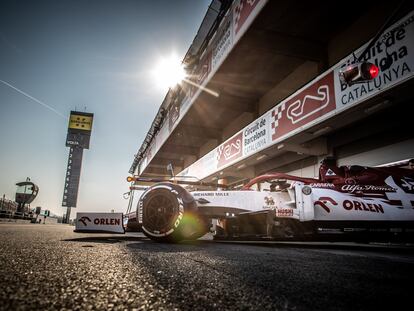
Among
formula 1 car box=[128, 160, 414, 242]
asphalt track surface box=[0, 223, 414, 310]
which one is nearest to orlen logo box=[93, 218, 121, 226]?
formula 1 car box=[128, 160, 414, 242]

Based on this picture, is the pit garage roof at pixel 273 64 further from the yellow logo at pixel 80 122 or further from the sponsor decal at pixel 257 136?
the yellow logo at pixel 80 122

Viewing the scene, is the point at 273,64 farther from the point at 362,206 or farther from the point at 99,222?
the point at 99,222

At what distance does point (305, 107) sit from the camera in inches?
256

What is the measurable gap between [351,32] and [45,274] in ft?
29.7

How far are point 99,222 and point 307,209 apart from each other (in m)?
3.39

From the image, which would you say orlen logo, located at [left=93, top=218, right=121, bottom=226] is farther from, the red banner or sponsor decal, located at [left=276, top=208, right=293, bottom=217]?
the red banner

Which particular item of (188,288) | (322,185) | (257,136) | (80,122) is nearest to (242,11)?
(257,136)

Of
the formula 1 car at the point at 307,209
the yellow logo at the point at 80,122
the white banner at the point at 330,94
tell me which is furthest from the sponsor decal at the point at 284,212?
the yellow logo at the point at 80,122

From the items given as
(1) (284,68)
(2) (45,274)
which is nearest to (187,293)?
(2) (45,274)

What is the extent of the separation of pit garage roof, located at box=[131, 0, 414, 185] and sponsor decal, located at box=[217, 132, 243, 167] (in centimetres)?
9

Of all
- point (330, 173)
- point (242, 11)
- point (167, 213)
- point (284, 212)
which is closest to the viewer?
point (167, 213)

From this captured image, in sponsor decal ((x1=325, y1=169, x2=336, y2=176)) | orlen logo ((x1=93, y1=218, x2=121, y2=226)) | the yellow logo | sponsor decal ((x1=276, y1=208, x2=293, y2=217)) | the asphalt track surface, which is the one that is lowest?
the asphalt track surface

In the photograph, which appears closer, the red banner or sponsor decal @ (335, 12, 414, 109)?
sponsor decal @ (335, 12, 414, 109)

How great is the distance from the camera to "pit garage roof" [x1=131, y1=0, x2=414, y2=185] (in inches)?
246
